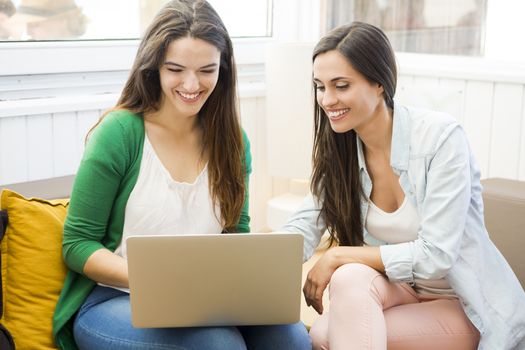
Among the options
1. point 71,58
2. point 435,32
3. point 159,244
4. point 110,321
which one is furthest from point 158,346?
point 435,32

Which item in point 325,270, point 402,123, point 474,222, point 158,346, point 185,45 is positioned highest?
point 185,45

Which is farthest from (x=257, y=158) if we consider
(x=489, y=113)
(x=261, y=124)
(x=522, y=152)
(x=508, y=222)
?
(x=508, y=222)

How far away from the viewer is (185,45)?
5.86 feet

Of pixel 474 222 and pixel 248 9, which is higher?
pixel 248 9

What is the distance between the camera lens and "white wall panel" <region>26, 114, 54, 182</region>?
8.11 ft

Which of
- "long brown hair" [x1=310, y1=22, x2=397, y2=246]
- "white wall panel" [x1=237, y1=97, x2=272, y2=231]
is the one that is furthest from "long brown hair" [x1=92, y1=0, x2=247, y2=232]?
"white wall panel" [x1=237, y1=97, x2=272, y2=231]

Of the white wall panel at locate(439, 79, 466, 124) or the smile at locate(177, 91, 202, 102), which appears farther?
the white wall panel at locate(439, 79, 466, 124)

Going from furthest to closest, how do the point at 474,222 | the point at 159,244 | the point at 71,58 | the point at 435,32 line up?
the point at 435,32 → the point at 71,58 → the point at 474,222 → the point at 159,244

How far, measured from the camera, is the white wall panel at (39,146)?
97.3 inches

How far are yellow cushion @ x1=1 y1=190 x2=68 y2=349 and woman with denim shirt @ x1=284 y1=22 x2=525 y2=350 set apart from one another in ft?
1.87

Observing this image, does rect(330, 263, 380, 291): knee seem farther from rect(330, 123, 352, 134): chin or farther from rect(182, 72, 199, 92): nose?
rect(182, 72, 199, 92): nose

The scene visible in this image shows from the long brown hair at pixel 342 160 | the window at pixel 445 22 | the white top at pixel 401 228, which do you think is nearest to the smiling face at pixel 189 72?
the long brown hair at pixel 342 160

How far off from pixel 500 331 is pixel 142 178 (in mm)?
846

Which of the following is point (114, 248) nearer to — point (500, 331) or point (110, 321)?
point (110, 321)
